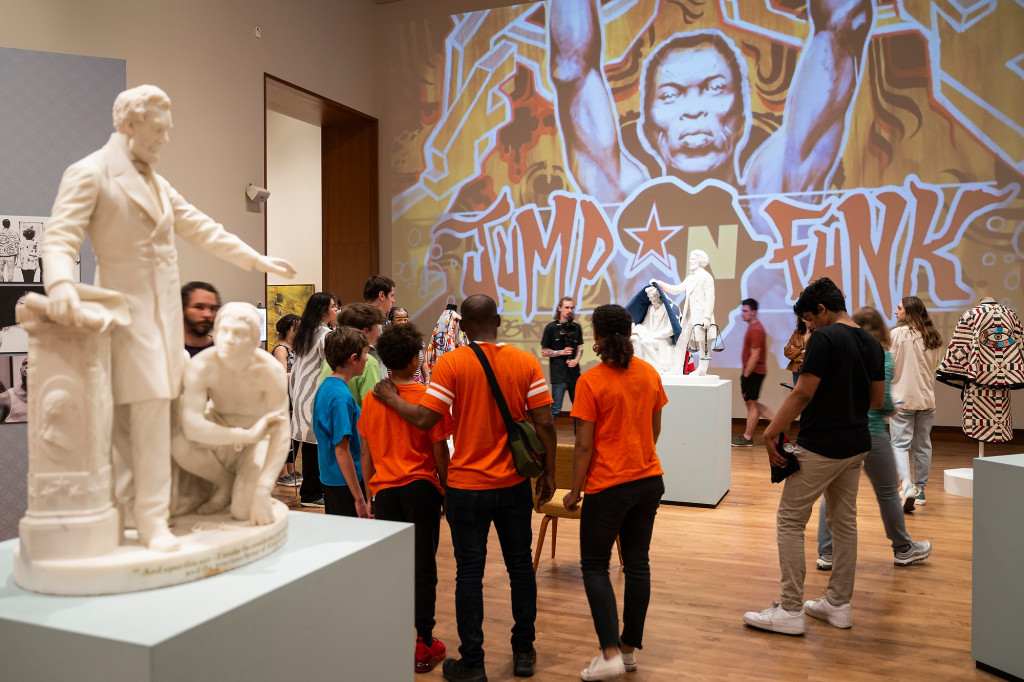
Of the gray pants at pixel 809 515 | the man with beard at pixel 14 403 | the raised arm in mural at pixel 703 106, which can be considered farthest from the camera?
the raised arm in mural at pixel 703 106

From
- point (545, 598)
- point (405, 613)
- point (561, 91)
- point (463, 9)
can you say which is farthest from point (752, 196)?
point (405, 613)

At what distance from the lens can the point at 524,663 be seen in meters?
3.27

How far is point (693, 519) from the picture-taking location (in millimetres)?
5879

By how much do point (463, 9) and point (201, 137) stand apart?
177 inches

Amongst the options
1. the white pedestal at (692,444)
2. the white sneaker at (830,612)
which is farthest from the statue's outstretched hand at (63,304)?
the white pedestal at (692,444)

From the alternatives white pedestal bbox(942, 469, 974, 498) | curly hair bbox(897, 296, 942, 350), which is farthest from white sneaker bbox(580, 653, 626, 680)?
white pedestal bbox(942, 469, 974, 498)

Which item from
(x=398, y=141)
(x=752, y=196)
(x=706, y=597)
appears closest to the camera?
(x=706, y=597)

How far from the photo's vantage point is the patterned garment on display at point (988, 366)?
20.8ft

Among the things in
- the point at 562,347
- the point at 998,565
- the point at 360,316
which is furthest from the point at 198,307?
the point at 562,347

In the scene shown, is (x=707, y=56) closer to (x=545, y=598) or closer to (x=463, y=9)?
(x=463, y=9)

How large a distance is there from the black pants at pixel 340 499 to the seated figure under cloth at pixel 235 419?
4.80 ft

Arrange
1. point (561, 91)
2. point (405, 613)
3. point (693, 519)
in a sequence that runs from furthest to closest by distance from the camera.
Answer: point (561, 91) → point (693, 519) → point (405, 613)

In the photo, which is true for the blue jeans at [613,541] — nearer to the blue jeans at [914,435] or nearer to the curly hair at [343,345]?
the curly hair at [343,345]

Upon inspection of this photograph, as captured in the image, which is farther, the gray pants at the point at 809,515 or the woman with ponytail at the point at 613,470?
the gray pants at the point at 809,515
